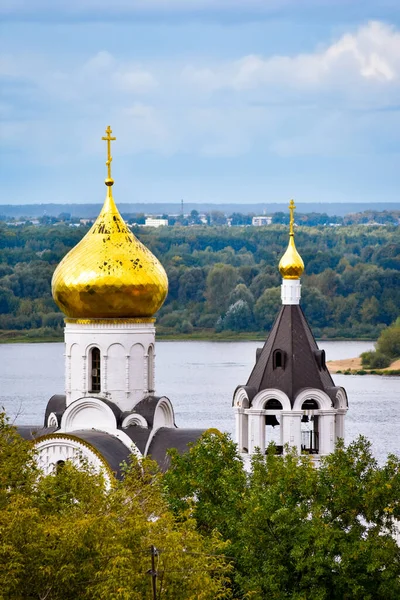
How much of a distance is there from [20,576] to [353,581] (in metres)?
2.20

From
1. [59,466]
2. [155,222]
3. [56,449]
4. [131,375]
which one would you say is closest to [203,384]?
[131,375]

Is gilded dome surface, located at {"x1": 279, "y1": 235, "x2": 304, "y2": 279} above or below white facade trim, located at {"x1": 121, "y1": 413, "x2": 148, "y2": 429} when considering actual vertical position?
above

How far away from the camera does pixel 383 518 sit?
11328mm

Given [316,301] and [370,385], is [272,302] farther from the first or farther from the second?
[370,385]

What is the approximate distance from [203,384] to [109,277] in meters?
17.1

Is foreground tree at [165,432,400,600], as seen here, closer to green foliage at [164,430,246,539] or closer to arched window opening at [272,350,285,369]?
green foliage at [164,430,246,539]

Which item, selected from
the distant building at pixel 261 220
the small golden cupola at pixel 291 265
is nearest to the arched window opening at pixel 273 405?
the small golden cupola at pixel 291 265

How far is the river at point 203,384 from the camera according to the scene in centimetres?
2361

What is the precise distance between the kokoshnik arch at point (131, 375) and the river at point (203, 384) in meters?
4.82

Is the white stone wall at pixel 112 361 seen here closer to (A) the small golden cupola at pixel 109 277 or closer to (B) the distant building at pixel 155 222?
(A) the small golden cupola at pixel 109 277

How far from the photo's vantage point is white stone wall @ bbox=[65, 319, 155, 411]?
45.7 feet

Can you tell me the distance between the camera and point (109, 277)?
13812 mm

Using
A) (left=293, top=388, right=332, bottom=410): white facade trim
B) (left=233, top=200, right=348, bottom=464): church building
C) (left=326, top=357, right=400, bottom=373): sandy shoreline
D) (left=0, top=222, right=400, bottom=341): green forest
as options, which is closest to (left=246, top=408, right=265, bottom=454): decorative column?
(left=233, top=200, right=348, bottom=464): church building

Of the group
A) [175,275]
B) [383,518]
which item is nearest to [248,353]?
[175,275]
